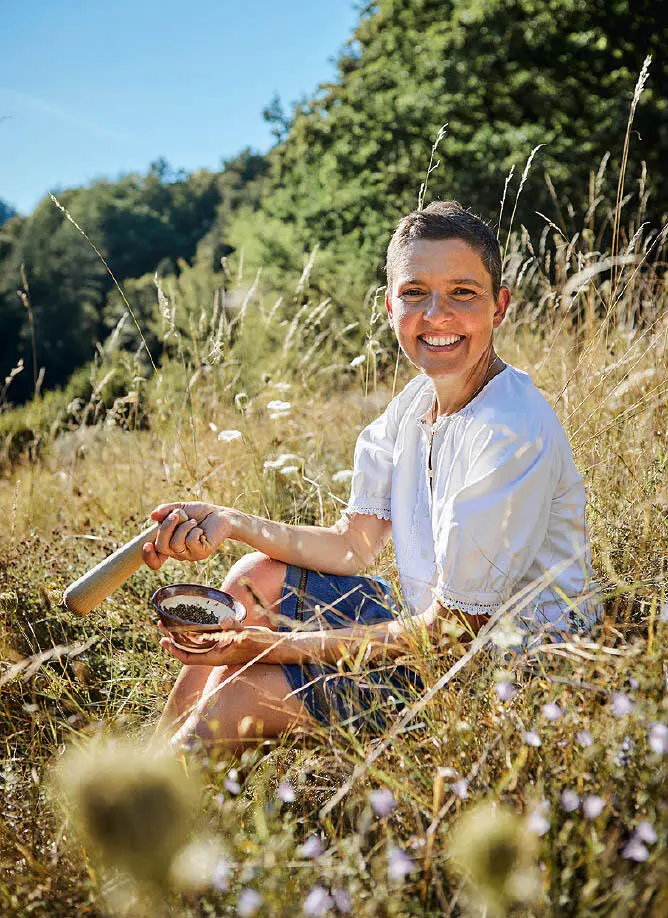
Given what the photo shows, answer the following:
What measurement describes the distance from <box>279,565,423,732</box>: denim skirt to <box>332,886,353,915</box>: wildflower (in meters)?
0.30

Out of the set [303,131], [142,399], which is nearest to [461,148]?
[303,131]

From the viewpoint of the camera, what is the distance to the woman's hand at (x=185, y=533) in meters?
1.98

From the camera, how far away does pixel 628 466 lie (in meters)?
2.24

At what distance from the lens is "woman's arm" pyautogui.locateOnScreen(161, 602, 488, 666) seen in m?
1.58

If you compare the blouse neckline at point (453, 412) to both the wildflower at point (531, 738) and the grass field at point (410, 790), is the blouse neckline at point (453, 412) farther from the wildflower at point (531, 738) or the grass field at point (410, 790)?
the wildflower at point (531, 738)

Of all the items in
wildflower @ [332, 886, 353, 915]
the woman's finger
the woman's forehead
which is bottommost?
wildflower @ [332, 886, 353, 915]

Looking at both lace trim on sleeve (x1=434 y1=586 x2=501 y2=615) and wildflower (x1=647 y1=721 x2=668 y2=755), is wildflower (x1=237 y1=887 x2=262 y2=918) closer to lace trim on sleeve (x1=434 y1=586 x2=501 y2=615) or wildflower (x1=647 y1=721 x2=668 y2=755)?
wildflower (x1=647 y1=721 x2=668 y2=755)

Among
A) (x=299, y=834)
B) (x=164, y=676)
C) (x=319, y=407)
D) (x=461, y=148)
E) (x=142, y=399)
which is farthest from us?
(x=461, y=148)

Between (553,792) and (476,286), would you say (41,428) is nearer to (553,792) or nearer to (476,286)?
(476,286)

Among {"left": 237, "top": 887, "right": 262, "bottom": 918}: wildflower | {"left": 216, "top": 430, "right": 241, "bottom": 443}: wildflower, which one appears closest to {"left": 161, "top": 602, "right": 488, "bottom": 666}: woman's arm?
{"left": 237, "top": 887, "right": 262, "bottom": 918}: wildflower

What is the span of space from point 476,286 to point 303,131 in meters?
14.8

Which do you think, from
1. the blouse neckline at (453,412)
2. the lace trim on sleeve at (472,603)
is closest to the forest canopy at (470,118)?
the blouse neckline at (453,412)

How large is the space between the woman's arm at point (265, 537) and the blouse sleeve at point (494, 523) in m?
0.42

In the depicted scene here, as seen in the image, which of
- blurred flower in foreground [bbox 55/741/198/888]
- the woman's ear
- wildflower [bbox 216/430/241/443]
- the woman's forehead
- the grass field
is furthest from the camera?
wildflower [bbox 216/430/241/443]
